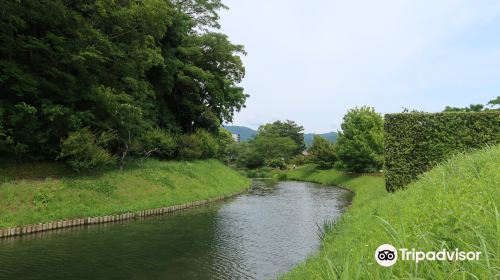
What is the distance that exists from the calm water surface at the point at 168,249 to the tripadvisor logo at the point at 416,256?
21.4 feet

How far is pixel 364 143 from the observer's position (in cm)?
3641

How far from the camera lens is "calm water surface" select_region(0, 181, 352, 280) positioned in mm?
9685

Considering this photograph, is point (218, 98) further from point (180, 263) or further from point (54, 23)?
point (180, 263)

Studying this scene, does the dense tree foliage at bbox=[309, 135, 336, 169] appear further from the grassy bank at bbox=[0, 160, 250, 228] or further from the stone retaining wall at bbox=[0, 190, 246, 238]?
the stone retaining wall at bbox=[0, 190, 246, 238]

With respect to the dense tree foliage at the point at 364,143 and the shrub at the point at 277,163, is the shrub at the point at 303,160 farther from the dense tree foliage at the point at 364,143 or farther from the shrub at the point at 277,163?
the dense tree foliage at the point at 364,143

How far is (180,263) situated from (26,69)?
14.5 m

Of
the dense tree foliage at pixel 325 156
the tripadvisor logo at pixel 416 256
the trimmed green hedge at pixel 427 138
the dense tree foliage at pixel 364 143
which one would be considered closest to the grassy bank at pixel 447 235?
the tripadvisor logo at pixel 416 256

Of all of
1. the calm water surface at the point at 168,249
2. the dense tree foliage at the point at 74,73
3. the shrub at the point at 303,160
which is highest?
the dense tree foliage at the point at 74,73

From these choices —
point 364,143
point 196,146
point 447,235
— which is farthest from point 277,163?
point 447,235

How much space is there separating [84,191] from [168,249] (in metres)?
7.72

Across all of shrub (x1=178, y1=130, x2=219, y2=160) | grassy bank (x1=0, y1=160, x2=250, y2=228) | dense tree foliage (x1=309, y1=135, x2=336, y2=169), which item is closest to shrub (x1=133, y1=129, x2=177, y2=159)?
shrub (x1=178, y1=130, x2=219, y2=160)

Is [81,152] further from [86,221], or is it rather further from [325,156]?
[325,156]

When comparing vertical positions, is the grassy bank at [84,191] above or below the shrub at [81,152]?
below

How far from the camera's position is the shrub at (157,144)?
27.4 meters
